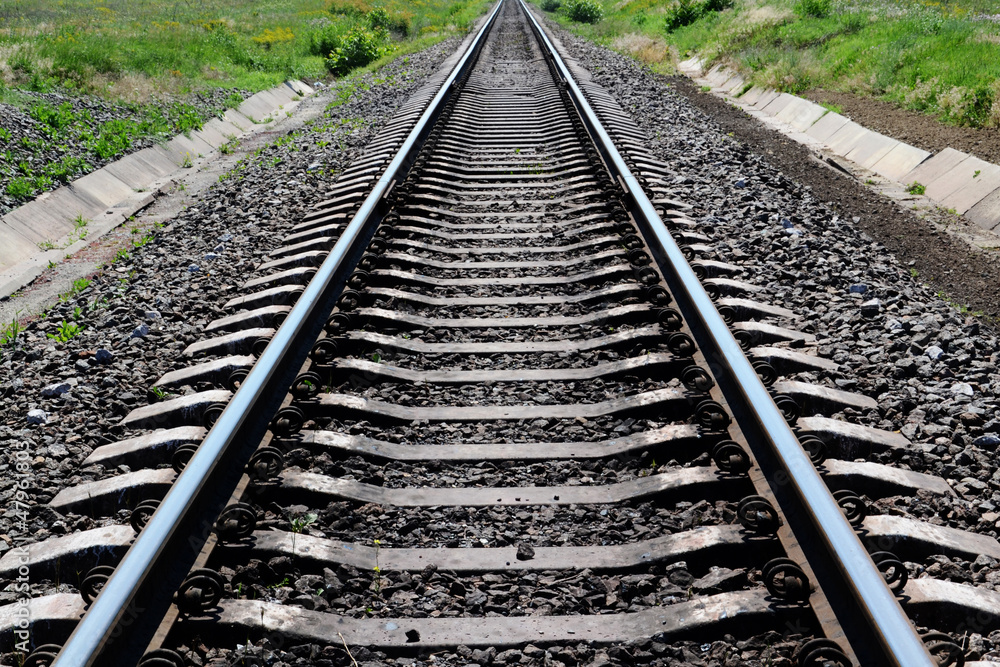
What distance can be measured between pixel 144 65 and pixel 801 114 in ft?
34.3

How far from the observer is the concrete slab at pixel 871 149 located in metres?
8.05

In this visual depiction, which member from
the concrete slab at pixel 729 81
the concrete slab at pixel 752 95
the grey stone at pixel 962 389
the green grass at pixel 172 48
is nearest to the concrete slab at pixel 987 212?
the grey stone at pixel 962 389

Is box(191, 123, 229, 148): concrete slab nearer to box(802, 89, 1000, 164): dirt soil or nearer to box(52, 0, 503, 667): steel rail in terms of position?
box(52, 0, 503, 667): steel rail

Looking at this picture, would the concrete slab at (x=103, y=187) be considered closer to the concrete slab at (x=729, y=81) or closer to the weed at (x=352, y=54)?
the concrete slab at (x=729, y=81)

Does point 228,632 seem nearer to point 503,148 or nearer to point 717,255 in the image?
point 717,255

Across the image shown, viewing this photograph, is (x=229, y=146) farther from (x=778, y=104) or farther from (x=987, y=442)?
(x=987, y=442)

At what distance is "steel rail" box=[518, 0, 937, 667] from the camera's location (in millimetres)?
1842

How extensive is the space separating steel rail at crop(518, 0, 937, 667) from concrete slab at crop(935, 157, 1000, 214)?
3817 mm

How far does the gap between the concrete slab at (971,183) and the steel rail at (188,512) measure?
17.9ft

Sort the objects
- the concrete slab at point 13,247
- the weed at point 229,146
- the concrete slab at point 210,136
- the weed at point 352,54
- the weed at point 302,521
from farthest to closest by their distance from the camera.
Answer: the weed at point 352,54 → the concrete slab at point 210,136 → the weed at point 229,146 → the concrete slab at point 13,247 → the weed at point 302,521

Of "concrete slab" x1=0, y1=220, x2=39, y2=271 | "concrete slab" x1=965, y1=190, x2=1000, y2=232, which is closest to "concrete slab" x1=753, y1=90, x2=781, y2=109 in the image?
"concrete slab" x1=965, y1=190, x2=1000, y2=232

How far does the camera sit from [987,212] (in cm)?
624

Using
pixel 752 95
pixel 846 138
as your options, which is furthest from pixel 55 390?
pixel 752 95

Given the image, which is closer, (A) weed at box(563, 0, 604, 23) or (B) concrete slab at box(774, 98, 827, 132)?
(B) concrete slab at box(774, 98, 827, 132)
